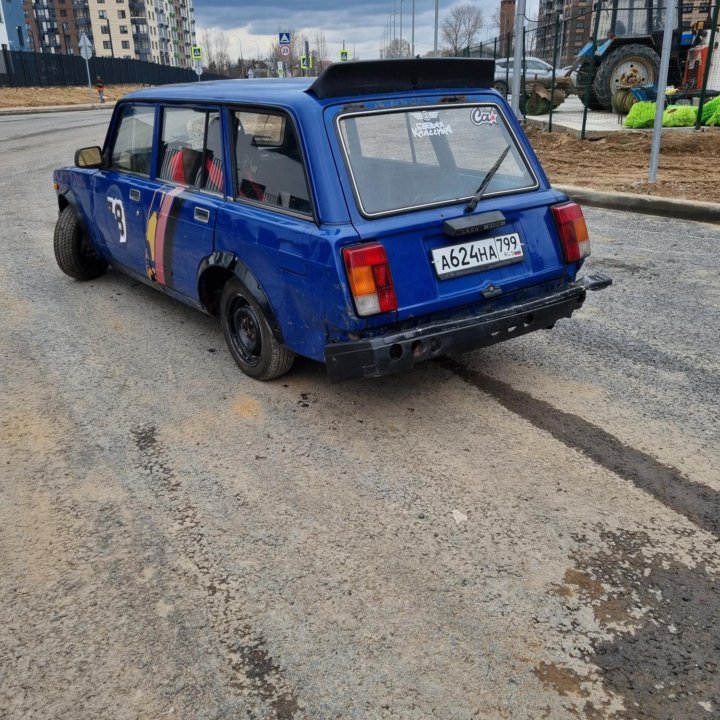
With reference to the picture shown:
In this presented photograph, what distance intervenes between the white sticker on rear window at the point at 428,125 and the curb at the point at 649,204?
18.8 feet

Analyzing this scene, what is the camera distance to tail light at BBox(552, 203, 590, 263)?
402 cm

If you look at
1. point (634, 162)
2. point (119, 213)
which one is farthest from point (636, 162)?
point (119, 213)

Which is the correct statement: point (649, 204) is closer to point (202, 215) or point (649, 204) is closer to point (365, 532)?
point (202, 215)

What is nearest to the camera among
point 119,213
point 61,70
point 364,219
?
point 364,219

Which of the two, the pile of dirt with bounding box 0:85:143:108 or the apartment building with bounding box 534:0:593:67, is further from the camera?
the pile of dirt with bounding box 0:85:143:108

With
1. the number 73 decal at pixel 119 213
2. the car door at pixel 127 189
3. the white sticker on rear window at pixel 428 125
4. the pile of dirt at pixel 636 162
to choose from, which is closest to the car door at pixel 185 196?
the car door at pixel 127 189

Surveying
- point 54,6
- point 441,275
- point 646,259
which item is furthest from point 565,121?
point 54,6

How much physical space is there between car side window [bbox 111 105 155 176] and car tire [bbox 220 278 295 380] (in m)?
1.36

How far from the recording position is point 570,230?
4.05 m

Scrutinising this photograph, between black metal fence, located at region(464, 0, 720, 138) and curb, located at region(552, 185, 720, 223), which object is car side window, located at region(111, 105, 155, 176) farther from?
black metal fence, located at region(464, 0, 720, 138)

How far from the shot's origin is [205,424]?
12.7 feet

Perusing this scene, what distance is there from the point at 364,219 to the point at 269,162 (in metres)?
0.76

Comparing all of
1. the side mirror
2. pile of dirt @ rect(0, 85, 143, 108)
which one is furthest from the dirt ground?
pile of dirt @ rect(0, 85, 143, 108)

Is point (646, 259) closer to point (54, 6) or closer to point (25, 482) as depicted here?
point (25, 482)
